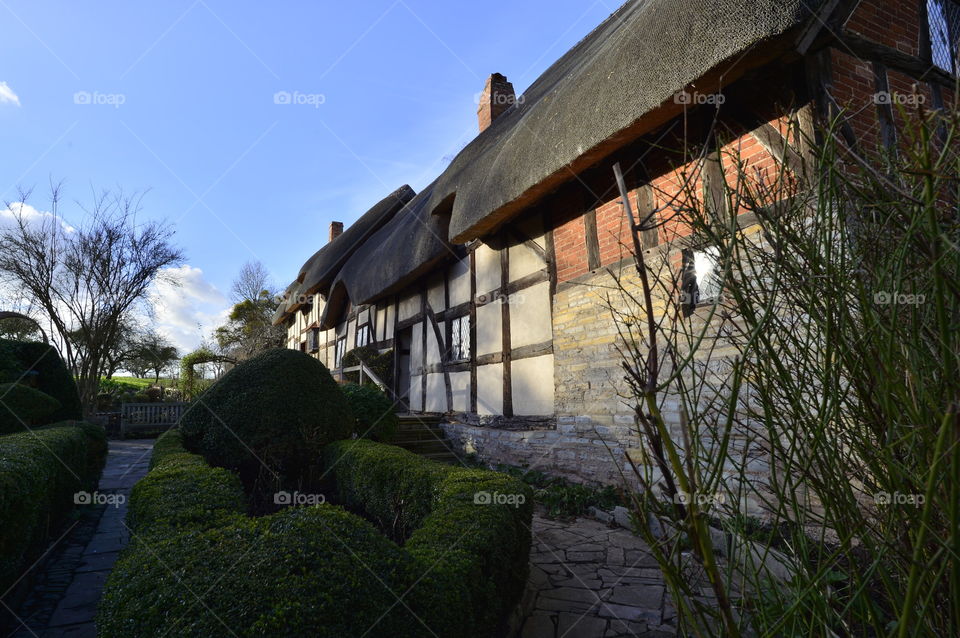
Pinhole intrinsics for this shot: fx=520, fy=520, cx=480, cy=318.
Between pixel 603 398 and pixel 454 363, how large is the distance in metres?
3.41

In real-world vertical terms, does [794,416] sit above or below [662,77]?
below

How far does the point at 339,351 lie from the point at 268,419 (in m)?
9.47

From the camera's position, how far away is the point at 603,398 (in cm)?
558

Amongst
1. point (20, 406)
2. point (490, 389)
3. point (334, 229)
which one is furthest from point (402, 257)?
point (334, 229)

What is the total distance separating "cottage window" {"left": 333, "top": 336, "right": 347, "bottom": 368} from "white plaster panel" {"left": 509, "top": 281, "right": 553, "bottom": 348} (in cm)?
825

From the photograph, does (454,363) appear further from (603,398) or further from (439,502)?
(439,502)

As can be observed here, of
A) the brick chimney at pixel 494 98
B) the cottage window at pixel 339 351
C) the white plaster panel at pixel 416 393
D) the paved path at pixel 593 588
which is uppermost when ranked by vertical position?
the brick chimney at pixel 494 98

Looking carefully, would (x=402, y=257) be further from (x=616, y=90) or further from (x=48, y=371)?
(x=48, y=371)

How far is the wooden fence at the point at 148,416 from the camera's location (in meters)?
14.4

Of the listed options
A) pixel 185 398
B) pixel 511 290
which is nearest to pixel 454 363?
pixel 511 290

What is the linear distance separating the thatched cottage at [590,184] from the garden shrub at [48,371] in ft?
16.4

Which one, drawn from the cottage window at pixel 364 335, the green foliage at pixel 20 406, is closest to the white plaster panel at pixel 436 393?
the cottage window at pixel 364 335

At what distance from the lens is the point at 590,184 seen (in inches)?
234

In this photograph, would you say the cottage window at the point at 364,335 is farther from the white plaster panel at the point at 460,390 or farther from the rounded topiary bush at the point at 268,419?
the rounded topiary bush at the point at 268,419
